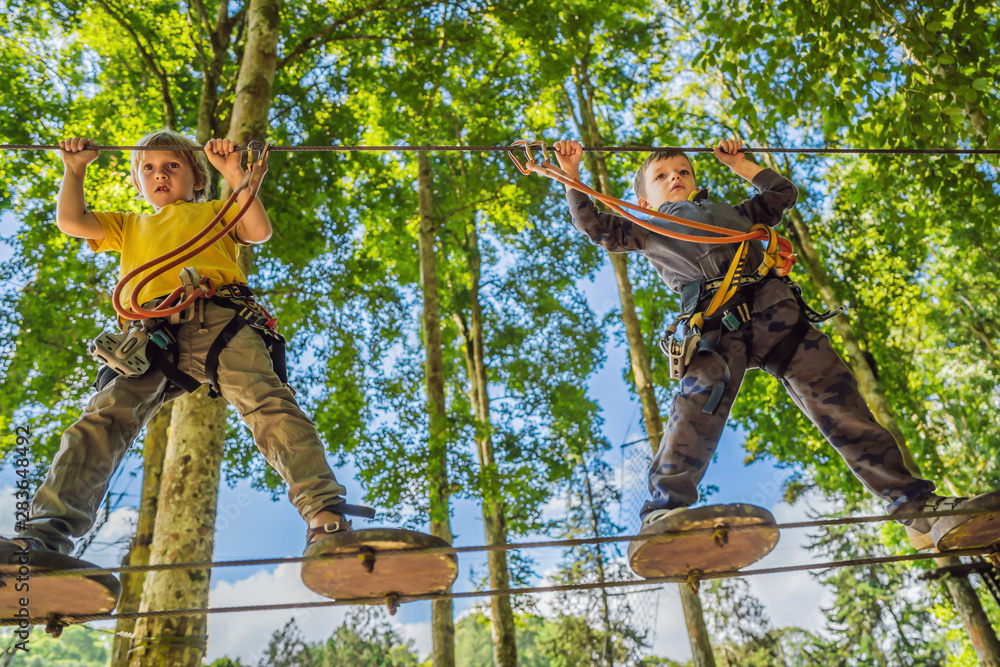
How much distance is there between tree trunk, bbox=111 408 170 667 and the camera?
6766 millimetres

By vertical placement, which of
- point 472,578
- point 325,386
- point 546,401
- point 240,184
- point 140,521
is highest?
point 546,401

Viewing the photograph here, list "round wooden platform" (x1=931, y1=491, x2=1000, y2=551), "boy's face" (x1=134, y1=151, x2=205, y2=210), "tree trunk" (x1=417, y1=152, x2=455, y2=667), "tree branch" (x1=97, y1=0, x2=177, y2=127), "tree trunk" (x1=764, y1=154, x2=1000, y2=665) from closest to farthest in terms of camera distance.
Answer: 1. "round wooden platform" (x1=931, y1=491, x2=1000, y2=551)
2. "boy's face" (x1=134, y1=151, x2=205, y2=210)
3. "tree trunk" (x1=764, y1=154, x2=1000, y2=665)
4. "tree branch" (x1=97, y1=0, x2=177, y2=127)
5. "tree trunk" (x1=417, y1=152, x2=455, y2=667)

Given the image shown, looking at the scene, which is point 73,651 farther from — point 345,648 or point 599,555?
point 599,555

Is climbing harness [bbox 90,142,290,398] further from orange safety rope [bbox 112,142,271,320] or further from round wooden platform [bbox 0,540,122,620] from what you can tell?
round wooden platform [bbox 0,540,122,620]

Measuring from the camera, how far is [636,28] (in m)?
9.62

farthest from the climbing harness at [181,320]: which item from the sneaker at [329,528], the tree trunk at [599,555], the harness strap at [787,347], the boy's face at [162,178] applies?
the tree trunk at [599,555]

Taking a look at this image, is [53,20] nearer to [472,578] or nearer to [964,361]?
[472,578]

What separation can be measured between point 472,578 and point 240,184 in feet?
35.0

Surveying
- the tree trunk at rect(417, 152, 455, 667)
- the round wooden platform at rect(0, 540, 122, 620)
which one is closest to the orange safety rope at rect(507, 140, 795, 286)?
the round wooden platform at rect(0, 540, 122, 620)

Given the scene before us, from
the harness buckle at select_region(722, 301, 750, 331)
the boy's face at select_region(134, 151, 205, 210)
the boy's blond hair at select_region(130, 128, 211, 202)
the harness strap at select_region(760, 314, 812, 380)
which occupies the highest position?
the boy's blond hair at select_region(130, 128, 211, 202)

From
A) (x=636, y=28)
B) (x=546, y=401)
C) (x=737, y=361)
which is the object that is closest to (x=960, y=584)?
(x=737, y=361)

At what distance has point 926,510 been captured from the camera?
7.18 ft

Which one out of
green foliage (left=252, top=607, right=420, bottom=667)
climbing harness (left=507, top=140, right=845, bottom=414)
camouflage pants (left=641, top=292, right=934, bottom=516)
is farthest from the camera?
green foliage (left=252, top=607, right=420, bottom=667)

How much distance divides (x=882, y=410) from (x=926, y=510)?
5091mm
